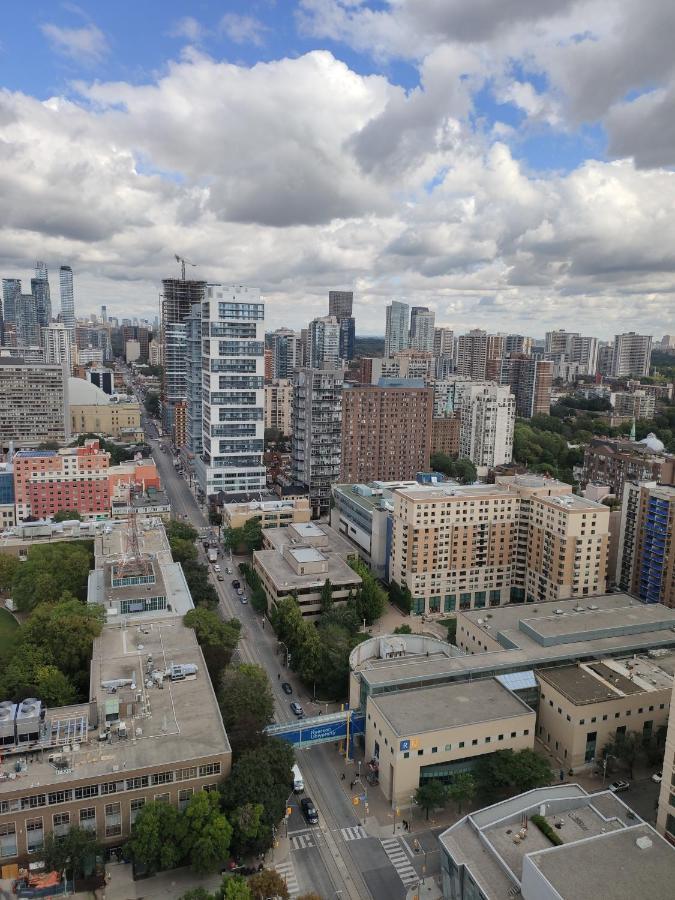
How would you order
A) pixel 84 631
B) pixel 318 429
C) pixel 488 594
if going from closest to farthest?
pixel 84 631 < pixel 488 594 < pixel 318 429

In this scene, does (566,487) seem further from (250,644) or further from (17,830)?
(17,830)

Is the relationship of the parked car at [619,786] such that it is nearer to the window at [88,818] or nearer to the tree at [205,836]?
the tree at [205,836]

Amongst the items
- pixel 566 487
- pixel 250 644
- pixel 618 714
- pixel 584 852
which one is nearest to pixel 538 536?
pixel 566 487

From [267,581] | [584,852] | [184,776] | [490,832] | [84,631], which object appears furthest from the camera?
[267,581]

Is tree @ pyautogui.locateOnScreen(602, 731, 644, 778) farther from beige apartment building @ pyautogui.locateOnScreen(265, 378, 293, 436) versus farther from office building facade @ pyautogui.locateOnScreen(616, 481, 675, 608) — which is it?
beige apartment building @ pyautogui.locateOnScreen(265, 378, 293, 436)

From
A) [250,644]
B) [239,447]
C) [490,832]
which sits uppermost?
[239,447]

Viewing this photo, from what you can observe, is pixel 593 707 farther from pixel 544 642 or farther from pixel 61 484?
pixel 61 484
